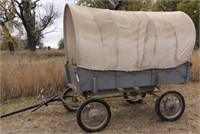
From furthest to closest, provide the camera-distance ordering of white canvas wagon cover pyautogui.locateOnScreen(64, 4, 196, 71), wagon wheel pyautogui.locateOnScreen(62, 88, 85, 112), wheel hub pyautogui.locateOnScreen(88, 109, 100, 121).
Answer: wagon wheel pyautogui.locateOnScreen(62, 88, 85, 112) → wheel hub pyautogui.locateOnScreen(88, 109, 100, 121) → white canvas wagon cover pyautogui.locateOnScreen(64, 4, 196, 71)

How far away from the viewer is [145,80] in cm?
576

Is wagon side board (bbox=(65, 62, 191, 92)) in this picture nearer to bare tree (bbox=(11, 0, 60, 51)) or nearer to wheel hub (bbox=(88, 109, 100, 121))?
wheel hub (bbox=(88, 109, 100, 121))

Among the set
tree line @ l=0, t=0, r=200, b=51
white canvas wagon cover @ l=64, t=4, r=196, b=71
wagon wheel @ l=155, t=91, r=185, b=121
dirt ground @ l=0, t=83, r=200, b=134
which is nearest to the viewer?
white canvas wagon cover @ l=64, t=4, r=196, b=71

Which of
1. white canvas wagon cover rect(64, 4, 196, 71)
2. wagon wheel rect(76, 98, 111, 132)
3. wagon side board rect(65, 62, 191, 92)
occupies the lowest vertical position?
wagon wheel rect(76, 98, 111, 132)

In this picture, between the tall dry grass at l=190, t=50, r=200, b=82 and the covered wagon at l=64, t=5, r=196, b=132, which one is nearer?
the covered wagon at l=64, t=5, r=196, b=132

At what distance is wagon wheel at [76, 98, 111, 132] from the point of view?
5.30 m

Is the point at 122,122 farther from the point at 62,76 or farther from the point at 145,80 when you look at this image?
the point at 62,76

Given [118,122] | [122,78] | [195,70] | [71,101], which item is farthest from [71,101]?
[195,70]

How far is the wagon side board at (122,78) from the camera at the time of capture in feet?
17.5

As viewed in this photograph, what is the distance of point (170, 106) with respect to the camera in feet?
19.4

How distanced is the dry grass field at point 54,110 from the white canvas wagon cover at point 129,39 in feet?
3.83

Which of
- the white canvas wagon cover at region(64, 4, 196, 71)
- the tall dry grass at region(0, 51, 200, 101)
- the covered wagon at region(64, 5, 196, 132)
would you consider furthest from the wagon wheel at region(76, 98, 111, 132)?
the tall dry grass at region(0, 51, 200, 101)

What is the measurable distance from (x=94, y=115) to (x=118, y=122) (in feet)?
2.42

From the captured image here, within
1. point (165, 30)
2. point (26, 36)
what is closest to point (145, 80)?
point (165, 30)
